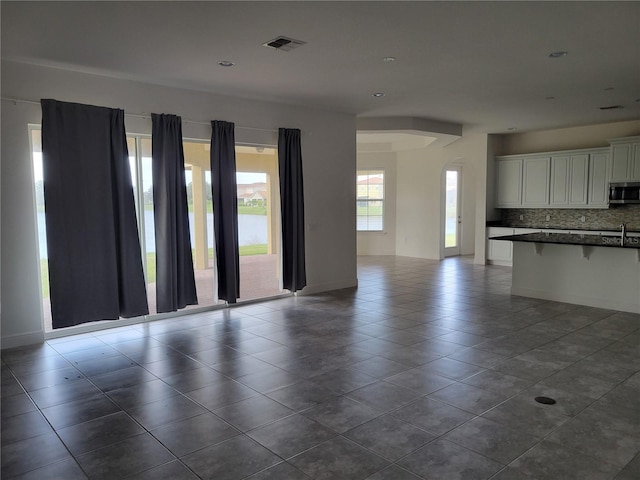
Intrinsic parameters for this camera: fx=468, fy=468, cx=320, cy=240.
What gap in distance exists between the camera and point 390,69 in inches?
200

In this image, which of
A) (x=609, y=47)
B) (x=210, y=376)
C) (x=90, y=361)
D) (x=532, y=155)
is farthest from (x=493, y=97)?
(x=90, y=361)

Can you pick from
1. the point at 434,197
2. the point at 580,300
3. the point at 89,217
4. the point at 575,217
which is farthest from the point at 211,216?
the point at 575,217

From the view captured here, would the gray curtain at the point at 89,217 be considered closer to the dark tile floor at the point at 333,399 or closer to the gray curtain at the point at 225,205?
the dark tile floor at the point at 333,399

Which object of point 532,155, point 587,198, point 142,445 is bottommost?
point 142,445

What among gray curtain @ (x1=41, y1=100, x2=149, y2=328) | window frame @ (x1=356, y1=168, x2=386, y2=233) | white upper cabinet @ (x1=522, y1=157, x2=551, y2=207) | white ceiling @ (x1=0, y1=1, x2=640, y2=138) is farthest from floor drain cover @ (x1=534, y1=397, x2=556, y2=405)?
window frame @ (x1=356, y1=168, x2=386, y2=233)

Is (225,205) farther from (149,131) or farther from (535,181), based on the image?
(535,181)

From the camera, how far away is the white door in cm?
1170

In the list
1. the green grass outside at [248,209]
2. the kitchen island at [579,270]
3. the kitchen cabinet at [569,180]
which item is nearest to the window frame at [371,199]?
the kitchen cabinet at [569,180]

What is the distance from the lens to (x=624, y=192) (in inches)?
332

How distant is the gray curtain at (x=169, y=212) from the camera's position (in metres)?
5.56

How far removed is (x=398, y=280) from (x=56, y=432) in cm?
632

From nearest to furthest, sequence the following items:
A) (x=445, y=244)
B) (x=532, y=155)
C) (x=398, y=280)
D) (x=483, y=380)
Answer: (x=483, y=380), (x=398, y=280), (x=532, y=155), (x=445, y=244)

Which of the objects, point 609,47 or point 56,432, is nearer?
point 56,432

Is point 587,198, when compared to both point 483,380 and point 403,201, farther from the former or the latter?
point 483,380
